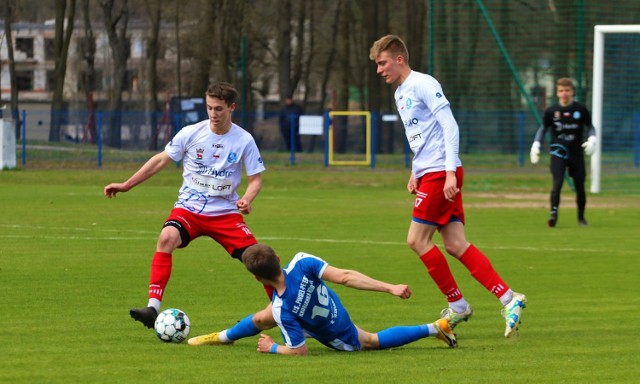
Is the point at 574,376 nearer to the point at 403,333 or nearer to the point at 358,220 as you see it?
the point at 403,333

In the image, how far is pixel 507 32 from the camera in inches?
1243

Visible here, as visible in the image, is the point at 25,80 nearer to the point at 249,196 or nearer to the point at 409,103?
the point at 249,196

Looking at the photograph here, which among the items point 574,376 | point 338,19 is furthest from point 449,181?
point 338,19

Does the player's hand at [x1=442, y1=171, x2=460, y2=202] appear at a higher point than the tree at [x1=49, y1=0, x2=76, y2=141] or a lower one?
lower

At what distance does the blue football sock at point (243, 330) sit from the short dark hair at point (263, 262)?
62cm

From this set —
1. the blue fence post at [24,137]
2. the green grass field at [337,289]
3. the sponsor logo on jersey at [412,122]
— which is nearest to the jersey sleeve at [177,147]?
the green grass field at [337,289]

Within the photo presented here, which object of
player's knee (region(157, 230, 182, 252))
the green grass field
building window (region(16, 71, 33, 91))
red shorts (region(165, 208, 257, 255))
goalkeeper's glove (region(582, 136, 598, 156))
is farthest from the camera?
building window (region(16, 71, 33, 91))

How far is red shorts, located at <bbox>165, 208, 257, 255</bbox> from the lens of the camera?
9.55m

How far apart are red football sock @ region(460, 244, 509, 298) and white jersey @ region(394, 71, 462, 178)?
→ 27.8 inches

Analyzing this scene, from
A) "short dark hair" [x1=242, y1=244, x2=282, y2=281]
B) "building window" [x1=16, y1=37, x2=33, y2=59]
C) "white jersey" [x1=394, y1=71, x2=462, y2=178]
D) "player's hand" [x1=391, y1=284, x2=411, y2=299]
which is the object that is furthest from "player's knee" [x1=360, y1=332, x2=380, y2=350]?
"building window" [x1=16, y1=37, x2=33, y2=59]

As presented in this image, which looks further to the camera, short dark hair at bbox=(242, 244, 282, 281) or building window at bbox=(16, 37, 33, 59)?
building window at bbox=(16, 37, 33, 59)

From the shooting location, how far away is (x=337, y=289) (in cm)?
1176

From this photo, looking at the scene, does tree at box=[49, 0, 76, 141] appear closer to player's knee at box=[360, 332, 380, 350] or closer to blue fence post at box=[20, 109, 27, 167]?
blue fence post at box=[20, 109, 27, 167]

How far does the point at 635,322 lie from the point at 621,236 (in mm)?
7884
